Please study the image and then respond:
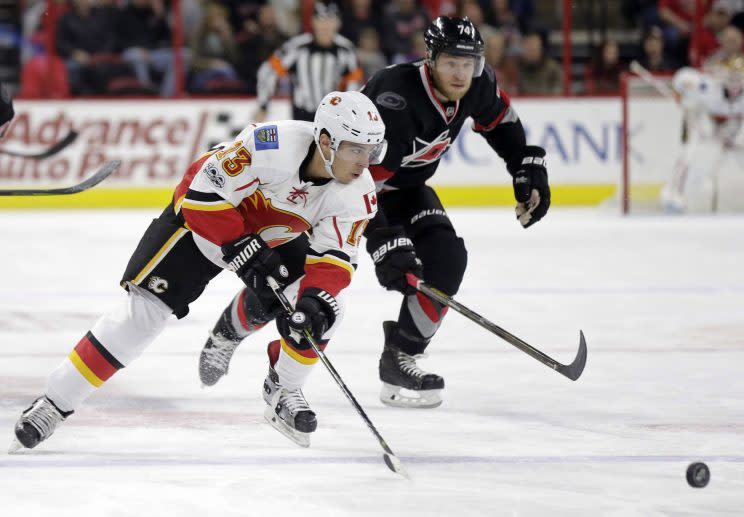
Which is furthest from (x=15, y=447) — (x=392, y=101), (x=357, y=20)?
(x=357, y=20)

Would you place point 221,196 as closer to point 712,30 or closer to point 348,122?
point 348,122

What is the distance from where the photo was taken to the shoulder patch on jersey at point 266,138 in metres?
3.08

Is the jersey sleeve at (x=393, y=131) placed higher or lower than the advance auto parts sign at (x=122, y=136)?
higher

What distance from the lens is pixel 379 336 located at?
15.0ft

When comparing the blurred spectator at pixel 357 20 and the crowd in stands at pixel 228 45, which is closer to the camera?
the crowd in stands at pixel 228 45

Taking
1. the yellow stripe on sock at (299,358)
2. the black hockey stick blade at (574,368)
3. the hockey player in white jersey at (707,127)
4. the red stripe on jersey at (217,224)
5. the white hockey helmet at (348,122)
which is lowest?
the hockey player in white jersey at (707,127)

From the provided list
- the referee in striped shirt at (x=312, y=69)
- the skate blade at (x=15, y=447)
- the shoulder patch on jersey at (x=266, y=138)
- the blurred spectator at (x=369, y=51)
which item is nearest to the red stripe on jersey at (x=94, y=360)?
the skate blade at (x=15, y=447)

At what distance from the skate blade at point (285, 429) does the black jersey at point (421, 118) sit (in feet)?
2.36

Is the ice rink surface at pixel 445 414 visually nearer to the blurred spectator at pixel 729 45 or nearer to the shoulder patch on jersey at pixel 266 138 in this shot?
the shoulder patch on jersey at pixel 266 138

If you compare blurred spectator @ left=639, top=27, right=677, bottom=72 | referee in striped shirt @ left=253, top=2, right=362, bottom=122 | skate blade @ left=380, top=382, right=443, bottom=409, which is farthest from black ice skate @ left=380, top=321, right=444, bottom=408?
blurred spectator @ left=639, top=27, right=677, bottom=72

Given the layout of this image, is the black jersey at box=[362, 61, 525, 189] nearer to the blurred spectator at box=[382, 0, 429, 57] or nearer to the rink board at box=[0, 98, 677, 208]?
the rink board at box=[0, 98, 677, 208]

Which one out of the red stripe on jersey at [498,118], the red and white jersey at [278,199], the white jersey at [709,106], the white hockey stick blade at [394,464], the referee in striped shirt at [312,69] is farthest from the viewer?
the white jersey at [709,106]

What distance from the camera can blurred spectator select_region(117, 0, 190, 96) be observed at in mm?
9305

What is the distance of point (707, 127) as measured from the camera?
28.2 ft
